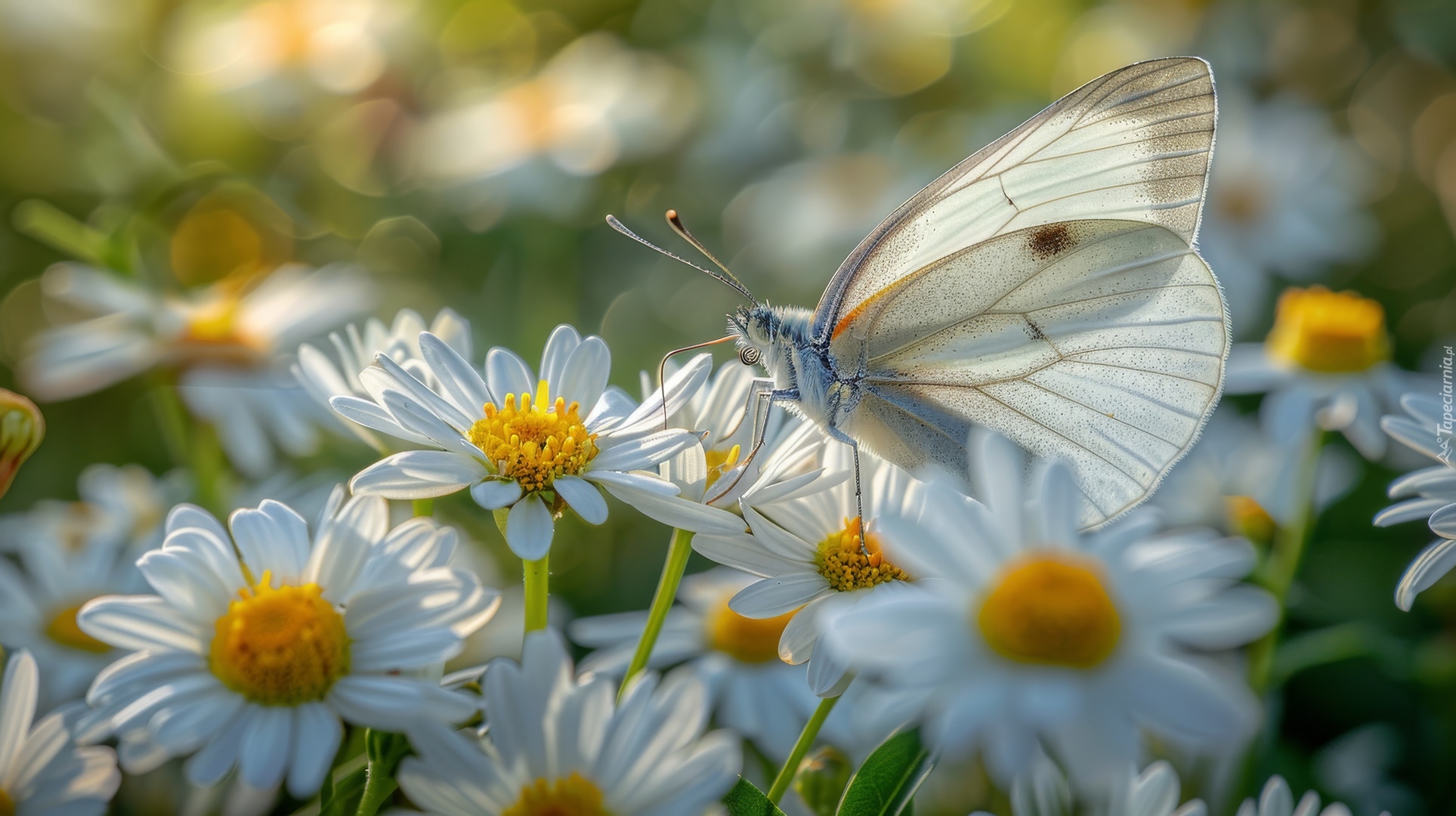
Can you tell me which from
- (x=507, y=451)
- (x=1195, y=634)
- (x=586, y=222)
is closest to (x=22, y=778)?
(x=507, y=451)

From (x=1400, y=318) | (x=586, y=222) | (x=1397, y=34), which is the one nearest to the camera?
(x=1400, y=318)

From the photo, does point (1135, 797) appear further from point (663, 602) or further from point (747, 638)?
point (747, 638)

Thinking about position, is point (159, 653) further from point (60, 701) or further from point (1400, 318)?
point (1400, 318)

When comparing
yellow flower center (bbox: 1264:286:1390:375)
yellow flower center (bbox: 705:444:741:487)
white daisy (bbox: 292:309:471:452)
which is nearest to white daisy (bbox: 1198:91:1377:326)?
yellow flower center (bbox: 1264:286:1390:375)

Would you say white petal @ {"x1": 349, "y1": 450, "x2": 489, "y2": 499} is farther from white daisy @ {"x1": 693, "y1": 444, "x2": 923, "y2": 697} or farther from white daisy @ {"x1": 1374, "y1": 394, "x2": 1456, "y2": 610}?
white daisy @ {"x1": 1374, "y1": 394, "x2": 1456, "y2": 610}

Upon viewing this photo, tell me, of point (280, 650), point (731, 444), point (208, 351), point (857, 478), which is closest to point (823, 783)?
point (857, 478)
